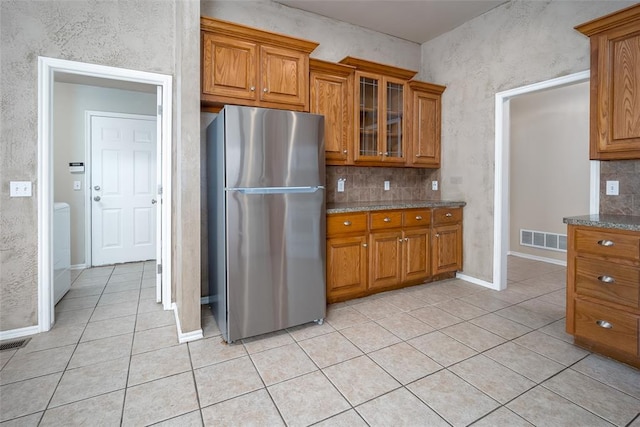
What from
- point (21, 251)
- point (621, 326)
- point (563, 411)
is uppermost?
point (21, 251)

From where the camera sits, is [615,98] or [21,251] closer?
[615,98]

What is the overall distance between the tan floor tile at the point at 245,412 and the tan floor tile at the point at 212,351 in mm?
432

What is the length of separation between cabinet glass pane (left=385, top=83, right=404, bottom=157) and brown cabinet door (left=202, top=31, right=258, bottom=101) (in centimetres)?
155

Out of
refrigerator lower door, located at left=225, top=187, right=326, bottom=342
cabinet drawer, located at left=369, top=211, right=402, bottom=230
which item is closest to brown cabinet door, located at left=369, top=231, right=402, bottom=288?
cabinet drawer, located at left=369, top=211, right=402, bottom=230

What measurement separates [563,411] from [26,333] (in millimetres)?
3489

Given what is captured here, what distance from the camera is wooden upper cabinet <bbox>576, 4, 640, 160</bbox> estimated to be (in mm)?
2074

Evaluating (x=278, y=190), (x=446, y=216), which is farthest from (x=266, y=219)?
(x=446, y=216)

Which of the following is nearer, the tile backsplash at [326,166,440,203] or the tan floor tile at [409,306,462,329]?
the tan floor tile at [409,306,462,329]

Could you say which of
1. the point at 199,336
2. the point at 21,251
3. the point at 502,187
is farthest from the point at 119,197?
the point at 502,187

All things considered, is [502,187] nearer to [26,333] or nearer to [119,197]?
[26,333]

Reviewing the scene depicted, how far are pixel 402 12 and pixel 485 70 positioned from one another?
1099 mm

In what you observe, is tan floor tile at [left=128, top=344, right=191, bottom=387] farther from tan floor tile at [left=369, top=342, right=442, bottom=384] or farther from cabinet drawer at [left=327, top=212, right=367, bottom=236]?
cabinet drawer at [left=327, top=212, right=367, bottom=236]

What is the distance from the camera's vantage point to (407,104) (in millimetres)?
3600

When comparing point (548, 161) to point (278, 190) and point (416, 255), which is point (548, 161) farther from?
point (278, 190)
